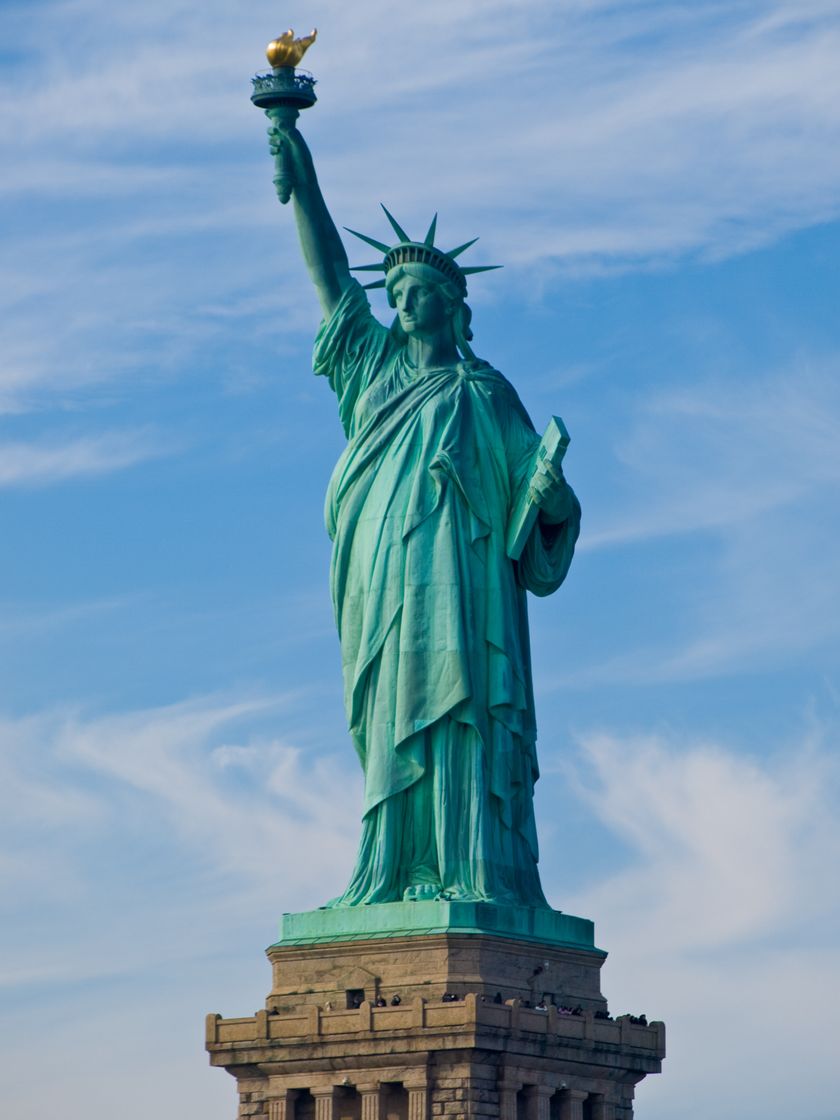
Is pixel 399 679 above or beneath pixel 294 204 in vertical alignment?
beneath

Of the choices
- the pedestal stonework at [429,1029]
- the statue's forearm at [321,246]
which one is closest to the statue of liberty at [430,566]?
the statue's forearm at [321,246]

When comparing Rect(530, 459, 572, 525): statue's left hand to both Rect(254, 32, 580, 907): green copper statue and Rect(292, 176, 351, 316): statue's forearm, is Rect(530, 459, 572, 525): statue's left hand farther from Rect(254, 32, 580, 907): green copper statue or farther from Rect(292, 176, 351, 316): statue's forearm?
Rect(292, 176, 351, 316): statue's forearm

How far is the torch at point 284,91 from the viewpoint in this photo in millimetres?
55344

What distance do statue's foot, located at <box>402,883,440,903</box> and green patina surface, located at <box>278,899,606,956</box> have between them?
0.16m

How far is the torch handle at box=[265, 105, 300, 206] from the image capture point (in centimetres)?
5531

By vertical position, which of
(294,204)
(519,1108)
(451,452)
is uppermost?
(294,204)

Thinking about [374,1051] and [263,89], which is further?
[263,89]

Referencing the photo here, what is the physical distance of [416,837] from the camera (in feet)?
175

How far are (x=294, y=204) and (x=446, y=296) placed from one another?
225 cm

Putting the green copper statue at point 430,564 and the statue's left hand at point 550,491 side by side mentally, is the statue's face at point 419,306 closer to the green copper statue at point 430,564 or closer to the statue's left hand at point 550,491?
the green copper statue at point 430,564

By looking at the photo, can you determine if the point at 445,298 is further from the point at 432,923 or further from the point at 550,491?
the point at 432,923

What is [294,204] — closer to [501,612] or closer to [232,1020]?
[501,612]

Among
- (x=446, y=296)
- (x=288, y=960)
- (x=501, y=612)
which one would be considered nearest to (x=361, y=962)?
(x=288, y=960)

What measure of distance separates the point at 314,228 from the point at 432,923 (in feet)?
30.1
